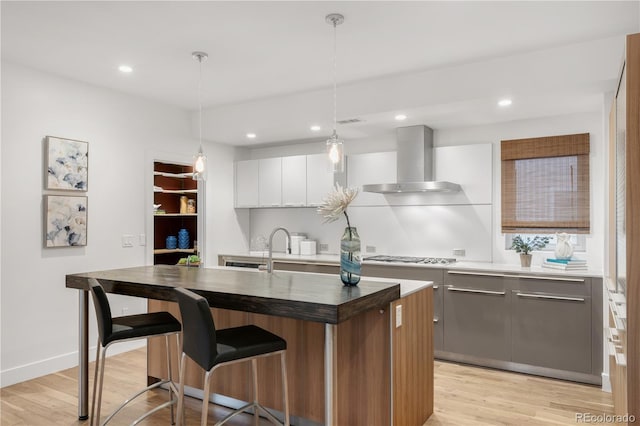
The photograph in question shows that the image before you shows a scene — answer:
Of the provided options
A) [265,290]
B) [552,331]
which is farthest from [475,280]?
[265,290]

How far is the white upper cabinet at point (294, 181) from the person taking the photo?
17.8 feet

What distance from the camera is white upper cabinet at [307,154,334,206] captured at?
5266 millimetres

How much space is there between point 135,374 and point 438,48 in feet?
12.1

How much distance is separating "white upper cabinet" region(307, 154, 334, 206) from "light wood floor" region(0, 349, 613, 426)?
2351mm

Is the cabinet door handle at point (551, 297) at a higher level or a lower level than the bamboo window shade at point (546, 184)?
lower

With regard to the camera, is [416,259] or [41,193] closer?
[41,193]

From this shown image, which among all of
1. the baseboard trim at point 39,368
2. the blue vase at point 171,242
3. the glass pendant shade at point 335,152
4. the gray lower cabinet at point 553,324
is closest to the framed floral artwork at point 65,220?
the baseboard trim at point 39,368

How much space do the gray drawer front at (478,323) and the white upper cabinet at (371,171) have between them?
1.50m

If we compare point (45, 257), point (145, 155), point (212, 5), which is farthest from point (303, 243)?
point (212, 5)

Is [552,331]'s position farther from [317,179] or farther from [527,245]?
[317,179]

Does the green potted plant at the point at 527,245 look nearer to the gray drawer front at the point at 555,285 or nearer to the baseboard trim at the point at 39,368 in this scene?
the gray drawer front at the point at 555,285

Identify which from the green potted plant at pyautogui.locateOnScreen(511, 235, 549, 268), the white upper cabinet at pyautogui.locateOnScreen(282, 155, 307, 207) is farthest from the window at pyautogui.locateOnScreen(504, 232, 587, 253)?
the white upper cabinet at pyautogui.locateOnScreen(282, 155, 307, 207)

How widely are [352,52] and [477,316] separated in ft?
8.35

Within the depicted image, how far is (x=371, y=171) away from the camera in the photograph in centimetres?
518
